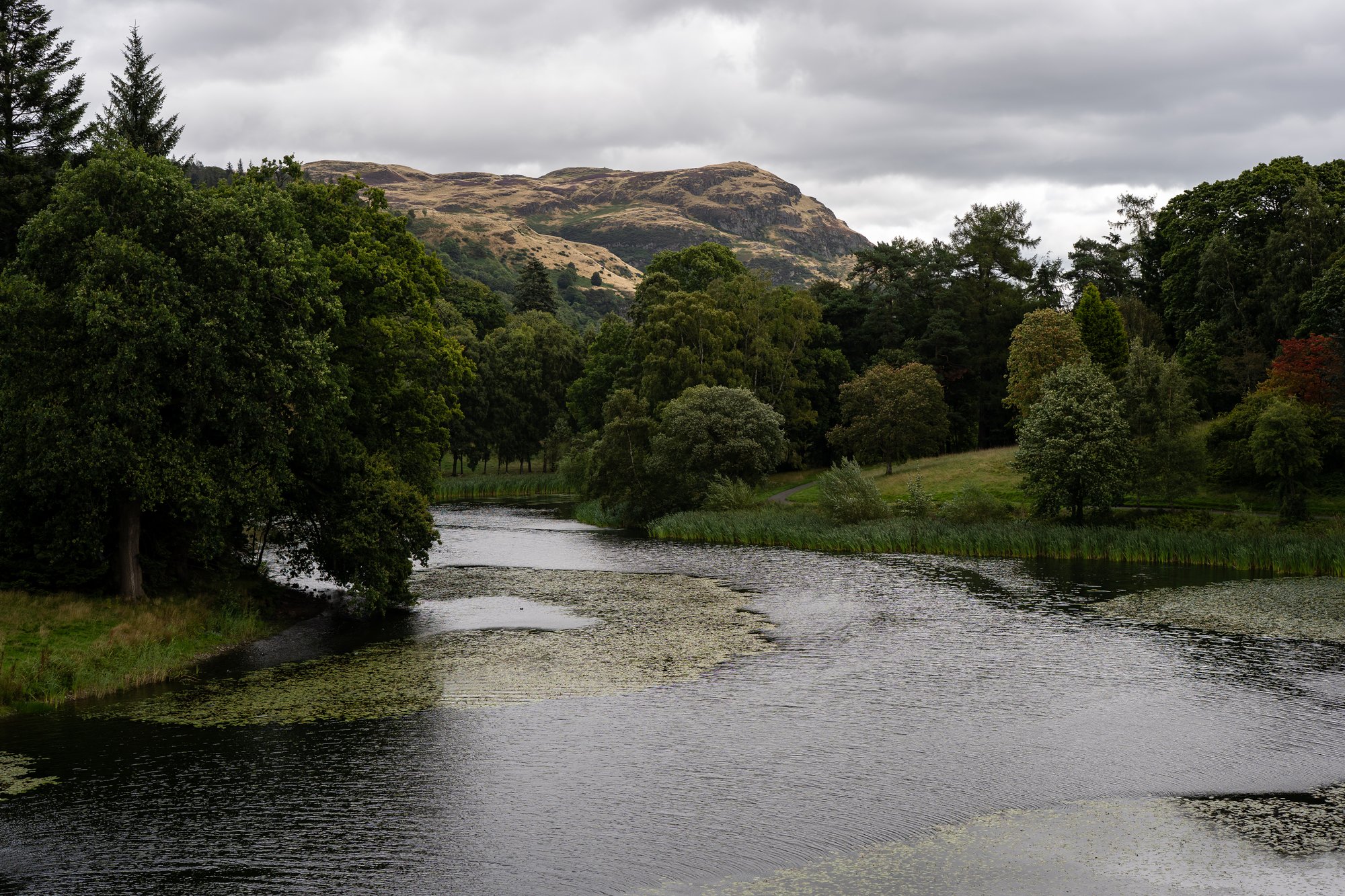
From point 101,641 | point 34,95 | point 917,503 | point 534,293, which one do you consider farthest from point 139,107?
point 534,293

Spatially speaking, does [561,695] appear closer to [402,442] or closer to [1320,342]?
[402,442]

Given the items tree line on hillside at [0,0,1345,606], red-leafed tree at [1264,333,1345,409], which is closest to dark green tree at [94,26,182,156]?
A: tree line on hillside at [0,0,1345,606]

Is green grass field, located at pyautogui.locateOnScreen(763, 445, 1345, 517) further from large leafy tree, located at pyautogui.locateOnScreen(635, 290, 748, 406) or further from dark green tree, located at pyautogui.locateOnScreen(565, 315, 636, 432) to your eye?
dark green tree, located at pyautogui.locateOnScreen(565, 315, 636, 432)

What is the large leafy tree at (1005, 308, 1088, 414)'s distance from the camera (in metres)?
71.9

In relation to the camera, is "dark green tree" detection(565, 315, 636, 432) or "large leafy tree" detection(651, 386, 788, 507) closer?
"large leafy tree" detection(651, 386, 788, 507)

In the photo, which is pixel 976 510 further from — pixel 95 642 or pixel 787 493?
pixel 95 642

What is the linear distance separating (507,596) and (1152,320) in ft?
234

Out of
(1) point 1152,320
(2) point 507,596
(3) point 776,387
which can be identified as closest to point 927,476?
(3) point 776,387

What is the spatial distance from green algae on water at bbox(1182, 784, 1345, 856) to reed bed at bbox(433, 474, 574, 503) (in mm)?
84138

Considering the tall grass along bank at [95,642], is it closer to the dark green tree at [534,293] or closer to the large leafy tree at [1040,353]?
the large leafy tree at [1040,353]

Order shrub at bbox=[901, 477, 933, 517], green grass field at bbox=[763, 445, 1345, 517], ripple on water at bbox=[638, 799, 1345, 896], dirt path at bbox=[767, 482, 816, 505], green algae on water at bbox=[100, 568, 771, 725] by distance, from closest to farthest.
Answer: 1. ripple on water at bbox=[638, 799, 1345, 896]
2. green algae on water at bbox=[100, 568, 771, 725]
3. green grass field at bbox=[763, 445, 1345, 517]
4. shrub at bbox=[901, 477, 933, 517]
5. dirt path at bbox=[767, 482, 816, 505]

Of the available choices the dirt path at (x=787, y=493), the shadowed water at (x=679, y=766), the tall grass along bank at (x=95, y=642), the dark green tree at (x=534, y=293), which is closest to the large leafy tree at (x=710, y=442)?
the dirt path at (x=787, y=493)

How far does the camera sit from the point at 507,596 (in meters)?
40.1

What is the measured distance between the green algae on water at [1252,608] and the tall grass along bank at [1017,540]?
3.31 meters
